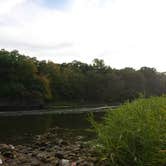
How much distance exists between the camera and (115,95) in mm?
91250

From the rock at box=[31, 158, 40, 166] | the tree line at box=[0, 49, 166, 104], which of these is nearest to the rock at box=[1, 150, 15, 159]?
the rock at box=[31, 158, 40, 166]

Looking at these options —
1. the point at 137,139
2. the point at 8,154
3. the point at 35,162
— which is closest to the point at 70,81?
the point at 8,154

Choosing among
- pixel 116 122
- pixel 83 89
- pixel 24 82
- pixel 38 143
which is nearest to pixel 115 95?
pixel 83 89

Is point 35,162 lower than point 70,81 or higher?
lower

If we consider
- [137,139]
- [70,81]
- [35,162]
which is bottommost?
[35,162]

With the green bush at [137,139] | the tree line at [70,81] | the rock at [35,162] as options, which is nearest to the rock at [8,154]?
the rock at [35,162]

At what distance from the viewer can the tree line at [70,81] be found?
76125mm

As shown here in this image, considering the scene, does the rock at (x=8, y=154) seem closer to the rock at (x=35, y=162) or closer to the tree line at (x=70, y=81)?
the rock at (x=35, y=162)

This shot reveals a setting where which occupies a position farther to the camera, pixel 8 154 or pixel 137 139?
pixel 8 154

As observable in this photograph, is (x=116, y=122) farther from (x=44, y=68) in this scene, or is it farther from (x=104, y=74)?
(x=104, y=74)

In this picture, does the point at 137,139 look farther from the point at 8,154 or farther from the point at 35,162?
the point at 8,154

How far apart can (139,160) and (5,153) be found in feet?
23.1

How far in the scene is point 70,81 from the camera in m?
90.4

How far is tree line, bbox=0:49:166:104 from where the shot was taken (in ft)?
250
